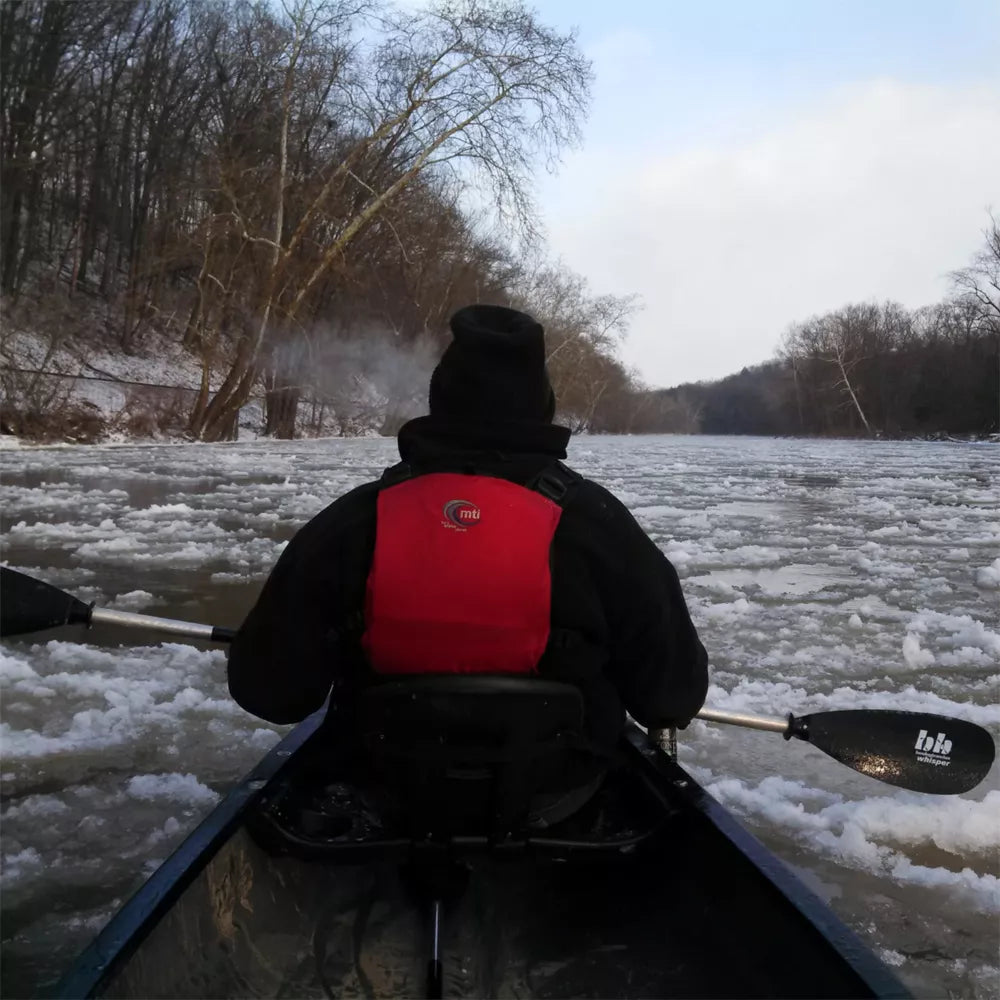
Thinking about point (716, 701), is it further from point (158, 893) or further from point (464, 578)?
point (158, 893)

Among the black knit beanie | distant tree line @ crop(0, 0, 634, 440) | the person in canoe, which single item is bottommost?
the person in canoe

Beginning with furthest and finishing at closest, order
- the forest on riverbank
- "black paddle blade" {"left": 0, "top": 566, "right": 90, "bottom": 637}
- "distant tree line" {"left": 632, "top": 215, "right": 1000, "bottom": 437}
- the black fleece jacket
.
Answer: "distant tree line" {"left": 632, "top": 215, "right": 1000, "bottom": 437} < the forest on riverbank < "black paddle blade" {"left": 0, "top": 566, "right": 90, "bottom": 637} < the black fleece jacket

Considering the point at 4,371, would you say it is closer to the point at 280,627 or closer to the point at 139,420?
the point at 139,420

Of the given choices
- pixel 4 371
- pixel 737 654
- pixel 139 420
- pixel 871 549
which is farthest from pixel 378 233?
pixel 737 654

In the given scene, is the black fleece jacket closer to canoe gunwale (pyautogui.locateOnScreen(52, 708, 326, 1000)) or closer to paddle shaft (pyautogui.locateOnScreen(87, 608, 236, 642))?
canoe gunwale (pyautogui.locateOnScreen(52, 708, 326, 1000))

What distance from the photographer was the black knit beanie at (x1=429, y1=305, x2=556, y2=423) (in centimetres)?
160

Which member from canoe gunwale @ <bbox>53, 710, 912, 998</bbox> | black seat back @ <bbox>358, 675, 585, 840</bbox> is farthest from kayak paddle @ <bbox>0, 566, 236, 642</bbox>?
black seat back @ <bbox>358, 675, 585, 840</bbox>

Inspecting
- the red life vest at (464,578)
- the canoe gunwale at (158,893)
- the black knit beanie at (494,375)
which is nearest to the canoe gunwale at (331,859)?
the canoe gunwale at (158,893)

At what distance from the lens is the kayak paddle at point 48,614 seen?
8.02 ft

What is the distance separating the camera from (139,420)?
752 inches

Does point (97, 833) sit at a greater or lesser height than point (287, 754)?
lesser

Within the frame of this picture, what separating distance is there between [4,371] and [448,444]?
1616 cm

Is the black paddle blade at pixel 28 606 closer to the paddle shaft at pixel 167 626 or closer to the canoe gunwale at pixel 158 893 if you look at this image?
the paddle shaft at pixel 167 626

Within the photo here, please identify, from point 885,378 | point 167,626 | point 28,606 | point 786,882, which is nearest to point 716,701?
point 786,882
